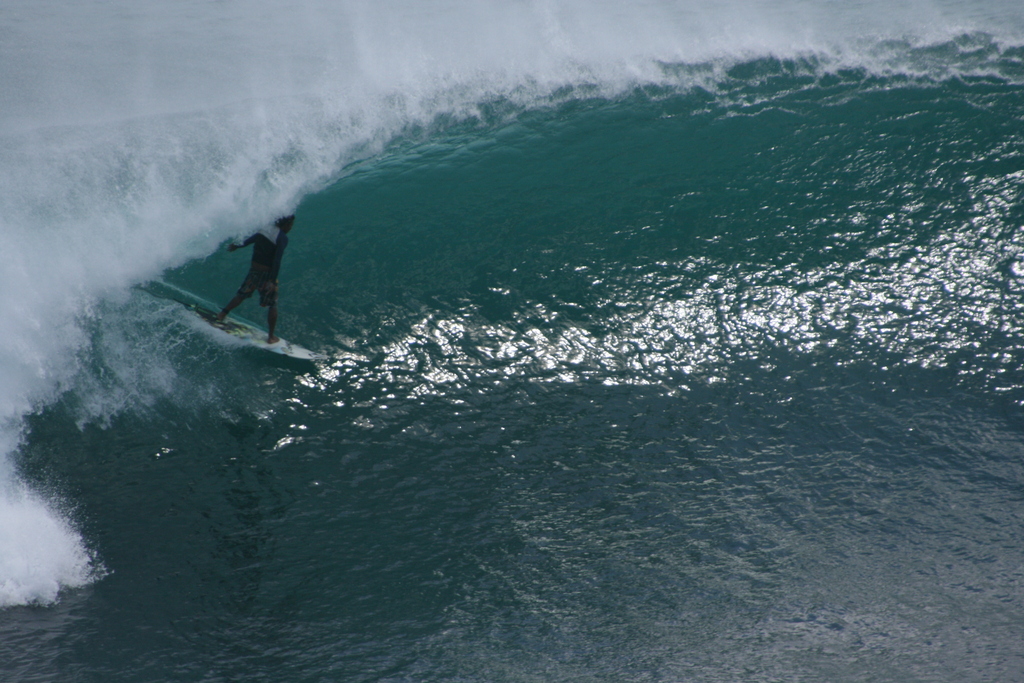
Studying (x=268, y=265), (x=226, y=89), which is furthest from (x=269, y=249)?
(x=226, y=89)

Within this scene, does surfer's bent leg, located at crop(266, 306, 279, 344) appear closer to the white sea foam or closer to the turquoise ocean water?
the turquoise ocean water

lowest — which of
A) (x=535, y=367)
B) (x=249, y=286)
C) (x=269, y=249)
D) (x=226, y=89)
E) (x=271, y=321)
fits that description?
(x=535, y=367)

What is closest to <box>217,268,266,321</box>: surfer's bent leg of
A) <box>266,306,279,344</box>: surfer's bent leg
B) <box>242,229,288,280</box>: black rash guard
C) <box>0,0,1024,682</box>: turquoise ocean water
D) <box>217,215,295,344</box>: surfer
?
<box>217,215,295,344</box>: surfer

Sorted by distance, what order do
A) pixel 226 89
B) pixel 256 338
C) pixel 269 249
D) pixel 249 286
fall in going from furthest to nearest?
pixel 226 89 < pixel 256 338 < pixel 249 286 < pixel 269 249

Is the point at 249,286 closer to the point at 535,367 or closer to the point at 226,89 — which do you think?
the point at 535,367

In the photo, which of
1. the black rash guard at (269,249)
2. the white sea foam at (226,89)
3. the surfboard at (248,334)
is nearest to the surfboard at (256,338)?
the surfboard at (248,334)

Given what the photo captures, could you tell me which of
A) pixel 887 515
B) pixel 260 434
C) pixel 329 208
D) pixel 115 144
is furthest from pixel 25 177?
pixel 887 515

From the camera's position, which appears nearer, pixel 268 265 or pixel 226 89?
pixel 268 265
